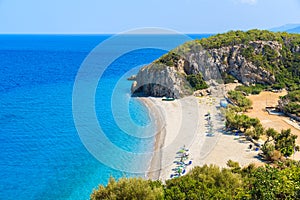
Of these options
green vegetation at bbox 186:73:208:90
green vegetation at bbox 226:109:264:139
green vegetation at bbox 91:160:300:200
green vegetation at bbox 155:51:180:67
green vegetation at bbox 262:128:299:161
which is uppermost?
green vegetation at bbox 155:51:180:67

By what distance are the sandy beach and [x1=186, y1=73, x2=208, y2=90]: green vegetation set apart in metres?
5.89

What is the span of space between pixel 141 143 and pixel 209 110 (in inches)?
548

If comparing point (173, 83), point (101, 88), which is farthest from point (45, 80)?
point (173, 83)

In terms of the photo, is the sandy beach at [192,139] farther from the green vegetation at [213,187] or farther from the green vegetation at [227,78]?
the green vegetation at [227,78]

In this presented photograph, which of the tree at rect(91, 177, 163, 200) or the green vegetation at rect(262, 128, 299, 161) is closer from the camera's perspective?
the tree at rect(91, 177, 163, 200)

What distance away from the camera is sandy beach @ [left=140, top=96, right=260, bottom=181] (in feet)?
77.8

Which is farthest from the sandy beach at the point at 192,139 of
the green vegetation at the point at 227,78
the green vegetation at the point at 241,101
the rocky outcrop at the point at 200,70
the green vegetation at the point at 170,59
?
the green vegetation at the point at 227,78

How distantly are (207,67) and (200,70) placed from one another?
1468 millimetres

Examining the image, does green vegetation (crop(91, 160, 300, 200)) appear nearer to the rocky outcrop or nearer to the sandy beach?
the sandy beach

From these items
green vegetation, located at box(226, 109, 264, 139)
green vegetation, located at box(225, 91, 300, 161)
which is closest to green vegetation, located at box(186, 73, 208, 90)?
green vegetation, located at box(225, 91, 300, 161)

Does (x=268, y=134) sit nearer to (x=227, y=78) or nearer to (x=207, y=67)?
(x=207, y=67)

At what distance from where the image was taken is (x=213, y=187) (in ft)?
47.5

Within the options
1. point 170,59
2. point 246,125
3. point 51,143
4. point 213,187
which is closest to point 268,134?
point 246,125

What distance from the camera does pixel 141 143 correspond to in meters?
28.6
